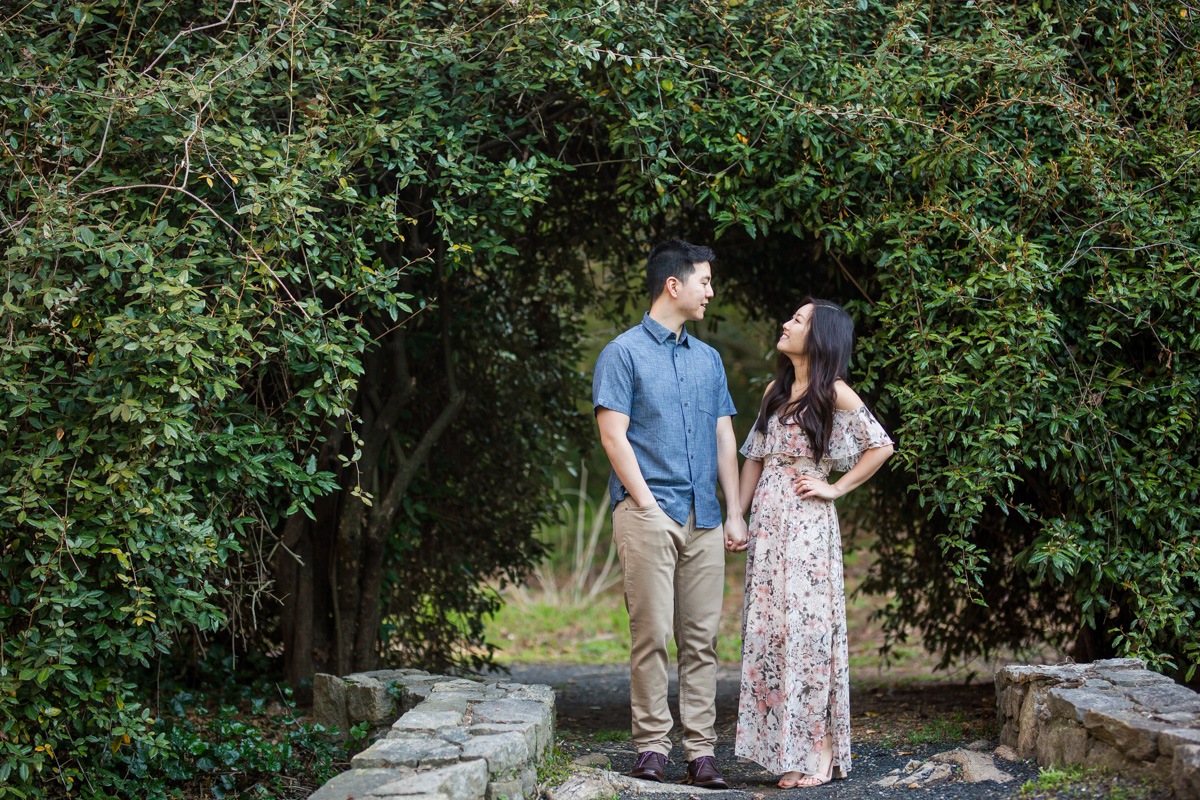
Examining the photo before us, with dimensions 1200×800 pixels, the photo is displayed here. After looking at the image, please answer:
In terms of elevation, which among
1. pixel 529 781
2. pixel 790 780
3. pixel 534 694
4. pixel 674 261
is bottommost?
pixel 790 780

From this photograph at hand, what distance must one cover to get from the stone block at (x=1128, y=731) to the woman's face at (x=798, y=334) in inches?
55.7

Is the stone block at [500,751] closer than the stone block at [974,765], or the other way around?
the stone block at [500,751]

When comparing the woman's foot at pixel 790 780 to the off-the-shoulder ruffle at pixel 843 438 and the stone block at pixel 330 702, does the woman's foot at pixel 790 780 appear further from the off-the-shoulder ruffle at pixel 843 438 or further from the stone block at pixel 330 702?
the stone block at pixel 330 702

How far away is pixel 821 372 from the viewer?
3.25 m

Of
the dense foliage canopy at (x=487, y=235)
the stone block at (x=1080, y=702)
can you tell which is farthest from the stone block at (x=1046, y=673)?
the dense foliage canopy at (x=487, y=235)

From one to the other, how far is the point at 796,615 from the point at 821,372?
82 centimetres

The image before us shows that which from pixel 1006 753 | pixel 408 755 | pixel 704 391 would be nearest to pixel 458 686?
pixel 408 755

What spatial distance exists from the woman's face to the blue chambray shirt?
0.32 meters

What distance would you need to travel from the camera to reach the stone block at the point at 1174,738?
2400 mm

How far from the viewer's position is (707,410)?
3.32m

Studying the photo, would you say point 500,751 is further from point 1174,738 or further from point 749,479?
point 1174,738

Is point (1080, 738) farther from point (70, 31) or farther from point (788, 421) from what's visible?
point (70, 31)

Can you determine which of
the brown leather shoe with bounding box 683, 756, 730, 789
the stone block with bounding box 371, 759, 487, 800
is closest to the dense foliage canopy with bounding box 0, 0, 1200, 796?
the stone block with bounding box 371, 759, 487, 800

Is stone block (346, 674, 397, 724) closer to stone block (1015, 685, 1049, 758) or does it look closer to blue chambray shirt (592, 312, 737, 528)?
blue chambray shirt (592, 312, 737, 528)
